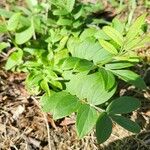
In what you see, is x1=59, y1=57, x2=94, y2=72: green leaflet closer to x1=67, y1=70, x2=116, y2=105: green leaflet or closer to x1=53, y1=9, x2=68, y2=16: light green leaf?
x1=67, y1=70, x2=116, y2=105: green leaflet

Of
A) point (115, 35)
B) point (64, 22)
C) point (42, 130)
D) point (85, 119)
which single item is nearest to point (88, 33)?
point (64, 22)

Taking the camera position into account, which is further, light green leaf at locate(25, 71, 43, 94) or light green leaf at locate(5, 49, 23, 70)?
light green leaf at locate(5, 49, 23, 70)

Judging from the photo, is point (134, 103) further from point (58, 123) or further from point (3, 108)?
point (3, 108)

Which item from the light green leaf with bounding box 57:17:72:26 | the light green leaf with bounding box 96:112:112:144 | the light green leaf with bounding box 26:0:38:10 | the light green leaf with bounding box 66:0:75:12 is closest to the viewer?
the light green leaf with bounding box 96:112:112:144

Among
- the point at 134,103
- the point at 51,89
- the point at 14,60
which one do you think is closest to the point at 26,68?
the point at 14,60

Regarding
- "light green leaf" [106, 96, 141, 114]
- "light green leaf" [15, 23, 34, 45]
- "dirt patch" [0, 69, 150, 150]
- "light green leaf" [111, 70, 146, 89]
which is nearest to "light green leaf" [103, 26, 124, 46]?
"light green leaf" [111, 70, 146, 89]

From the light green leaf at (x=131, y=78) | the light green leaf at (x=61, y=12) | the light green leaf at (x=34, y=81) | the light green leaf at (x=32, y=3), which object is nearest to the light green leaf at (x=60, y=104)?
the light green leaf at (x=34, y=81)
